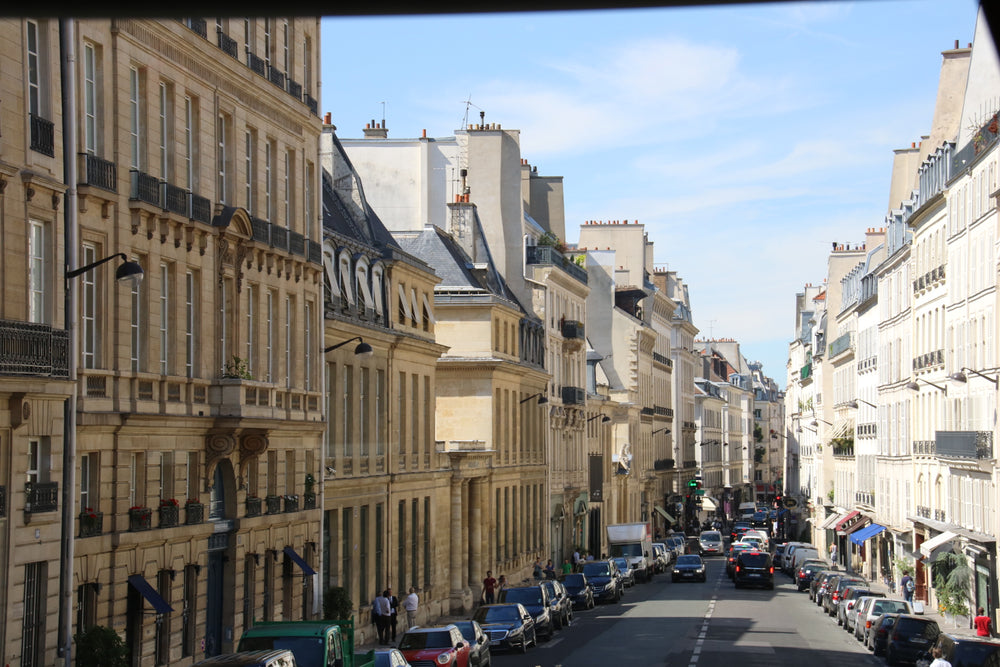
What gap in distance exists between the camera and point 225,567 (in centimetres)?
3091

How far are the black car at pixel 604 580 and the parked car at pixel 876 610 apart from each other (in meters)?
15.5

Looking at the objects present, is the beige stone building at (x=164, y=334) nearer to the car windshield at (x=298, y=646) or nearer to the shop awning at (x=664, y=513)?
the car windshield at (x=298, y=646)

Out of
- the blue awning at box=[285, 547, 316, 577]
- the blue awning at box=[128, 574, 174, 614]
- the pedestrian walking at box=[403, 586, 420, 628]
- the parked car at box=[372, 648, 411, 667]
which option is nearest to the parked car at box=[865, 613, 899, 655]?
the pedestrian walking at box=[403, 586, 420, 628]

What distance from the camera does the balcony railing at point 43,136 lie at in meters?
22.8

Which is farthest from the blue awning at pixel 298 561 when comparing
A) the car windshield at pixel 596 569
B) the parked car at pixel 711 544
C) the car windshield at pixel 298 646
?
the parked car at pixel 711 544

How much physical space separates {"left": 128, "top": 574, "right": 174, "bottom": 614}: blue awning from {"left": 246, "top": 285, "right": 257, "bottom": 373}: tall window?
6912mm

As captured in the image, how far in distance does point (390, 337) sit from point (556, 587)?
9632mm

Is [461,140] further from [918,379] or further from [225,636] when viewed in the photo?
[225,636]

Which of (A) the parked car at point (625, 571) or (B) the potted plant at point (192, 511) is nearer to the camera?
(B) the potted plant at point (192, 511)

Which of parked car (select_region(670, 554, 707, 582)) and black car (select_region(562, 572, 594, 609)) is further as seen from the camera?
parked car (select_region(670, 554, 707, 582))

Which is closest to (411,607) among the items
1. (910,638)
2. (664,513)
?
(910,638)

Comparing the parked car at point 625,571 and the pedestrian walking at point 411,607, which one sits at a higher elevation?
the pedestrian walking at point 411,607

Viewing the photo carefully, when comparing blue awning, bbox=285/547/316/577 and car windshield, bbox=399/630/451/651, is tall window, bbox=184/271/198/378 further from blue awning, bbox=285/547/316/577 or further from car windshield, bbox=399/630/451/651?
car windshield, bbox=399/630/451/651

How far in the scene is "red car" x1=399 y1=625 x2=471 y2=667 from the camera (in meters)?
29.0
